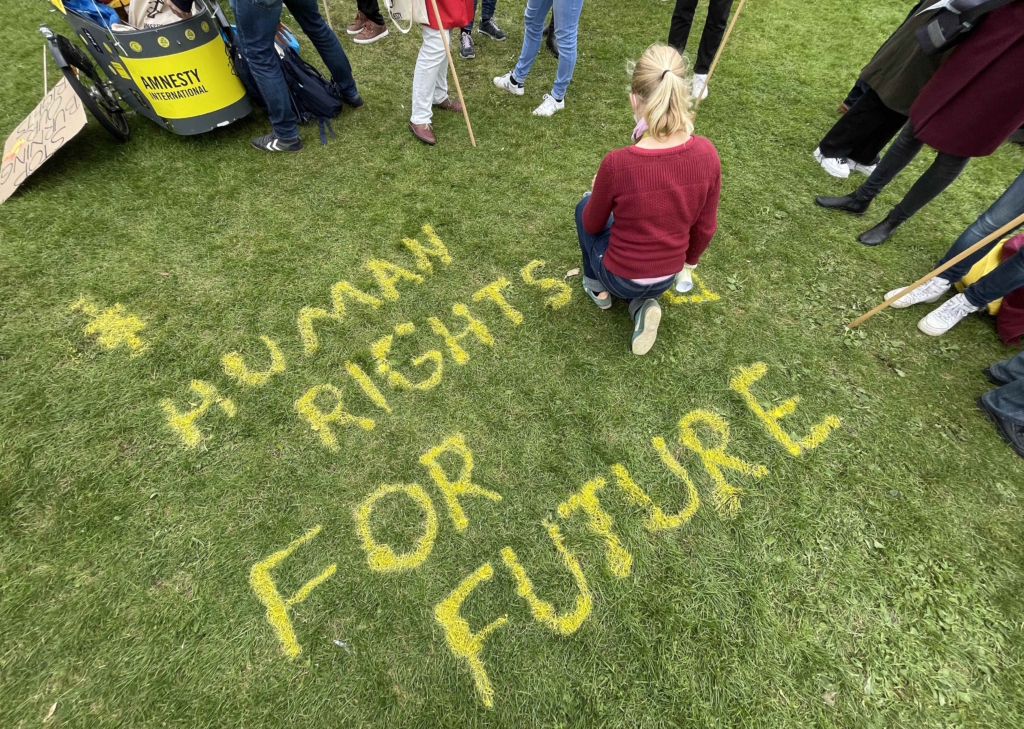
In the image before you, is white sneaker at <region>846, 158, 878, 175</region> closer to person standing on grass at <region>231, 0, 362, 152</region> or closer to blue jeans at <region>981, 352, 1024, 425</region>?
blue jeans at <region>981, 352, 1024, 425</region>

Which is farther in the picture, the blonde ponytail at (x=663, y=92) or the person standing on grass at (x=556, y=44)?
the person standing on grass at (x=556, y=44)

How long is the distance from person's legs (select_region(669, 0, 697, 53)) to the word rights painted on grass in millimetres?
2763

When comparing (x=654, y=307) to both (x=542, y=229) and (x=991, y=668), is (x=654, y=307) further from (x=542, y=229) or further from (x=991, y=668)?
(x=991, y=668)

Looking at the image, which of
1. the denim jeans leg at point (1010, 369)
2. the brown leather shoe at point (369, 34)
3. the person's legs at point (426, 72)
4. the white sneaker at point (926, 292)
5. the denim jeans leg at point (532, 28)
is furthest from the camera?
the brown leather shoe at point (369, 34)

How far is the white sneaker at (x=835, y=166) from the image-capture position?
13.6 feet

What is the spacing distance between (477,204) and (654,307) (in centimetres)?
175

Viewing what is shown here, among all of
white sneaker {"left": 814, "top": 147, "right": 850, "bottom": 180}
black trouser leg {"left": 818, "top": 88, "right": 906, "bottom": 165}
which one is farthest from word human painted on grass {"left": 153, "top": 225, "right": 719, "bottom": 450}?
black trouser leg {"left": 818, "top": 88, "right": 906, "bottom": 165}

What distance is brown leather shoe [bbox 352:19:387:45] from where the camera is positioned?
17.0 ft

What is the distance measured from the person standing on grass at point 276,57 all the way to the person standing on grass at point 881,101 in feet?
13.9

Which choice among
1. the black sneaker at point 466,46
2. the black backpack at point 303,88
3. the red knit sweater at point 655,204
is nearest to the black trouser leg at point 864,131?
the red knit sweater at point 655,204

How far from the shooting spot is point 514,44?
17.4 ft

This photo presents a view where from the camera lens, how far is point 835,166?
414 cm

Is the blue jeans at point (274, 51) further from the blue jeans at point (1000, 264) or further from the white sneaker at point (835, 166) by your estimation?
the blue jeans at point (1000, 264)

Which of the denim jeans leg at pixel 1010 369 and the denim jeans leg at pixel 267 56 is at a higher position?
the denim jeans leg at pixel 267 56
